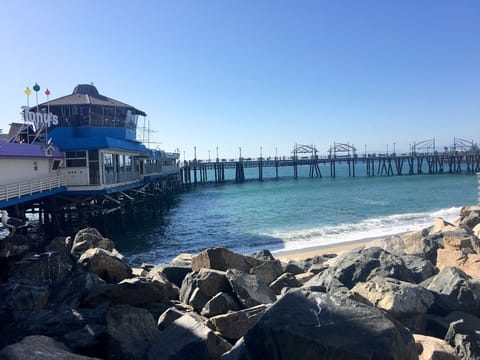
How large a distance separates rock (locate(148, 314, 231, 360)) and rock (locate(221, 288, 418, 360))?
77cm

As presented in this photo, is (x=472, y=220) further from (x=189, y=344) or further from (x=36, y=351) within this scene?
(x=36, y=351)

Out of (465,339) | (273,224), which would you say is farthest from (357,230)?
(465,339)

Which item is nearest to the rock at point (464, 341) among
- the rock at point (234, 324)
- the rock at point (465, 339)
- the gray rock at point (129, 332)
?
the rock at point (465, 339)

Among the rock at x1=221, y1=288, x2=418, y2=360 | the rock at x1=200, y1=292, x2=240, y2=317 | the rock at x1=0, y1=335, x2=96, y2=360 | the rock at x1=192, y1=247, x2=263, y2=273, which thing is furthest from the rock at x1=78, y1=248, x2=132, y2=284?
the rock at x1=221, y1=288, x2=418, y2=360

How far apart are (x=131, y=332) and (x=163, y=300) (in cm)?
144

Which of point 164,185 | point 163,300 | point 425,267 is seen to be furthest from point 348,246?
point 164,185

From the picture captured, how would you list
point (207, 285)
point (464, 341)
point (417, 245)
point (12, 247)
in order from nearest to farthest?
point (464, 341) < point (207, 285) < point (12, 247) < point (417, 245)

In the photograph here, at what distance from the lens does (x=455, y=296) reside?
5.91m

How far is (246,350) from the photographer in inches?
142

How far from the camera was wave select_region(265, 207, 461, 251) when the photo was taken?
756 inches

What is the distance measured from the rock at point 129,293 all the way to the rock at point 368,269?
133 inches

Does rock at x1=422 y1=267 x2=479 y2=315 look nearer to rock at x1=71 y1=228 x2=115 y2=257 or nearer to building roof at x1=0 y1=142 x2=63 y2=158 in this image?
rock at x1=71 y1=228 x2=115 y2=257

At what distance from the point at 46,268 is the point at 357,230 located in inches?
705

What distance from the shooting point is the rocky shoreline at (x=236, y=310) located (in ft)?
11.1
